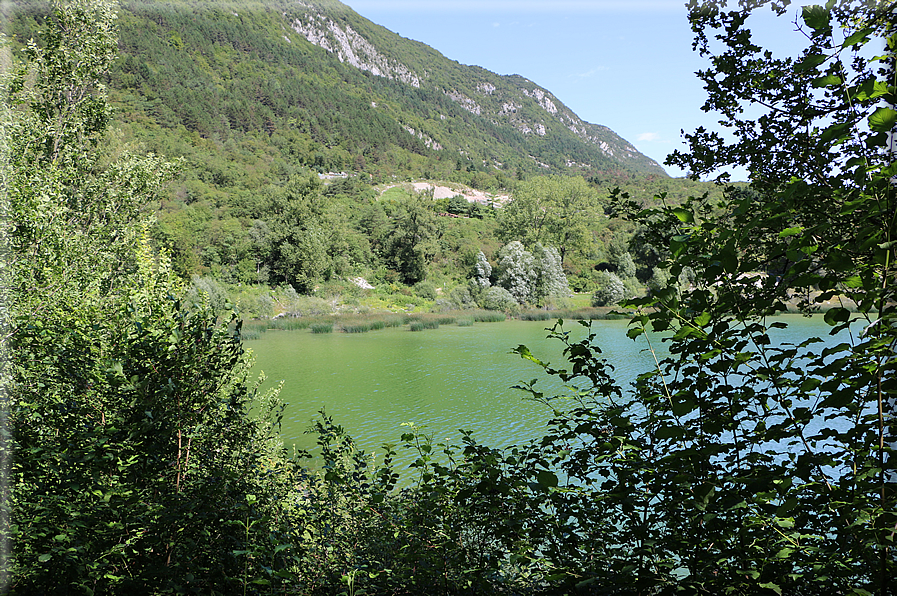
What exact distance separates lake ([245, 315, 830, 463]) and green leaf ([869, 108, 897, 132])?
2.64 meters

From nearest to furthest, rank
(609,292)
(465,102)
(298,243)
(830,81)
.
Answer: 1. (830,81)
2. (609,292)
3. (298,243)
4. (465,102)

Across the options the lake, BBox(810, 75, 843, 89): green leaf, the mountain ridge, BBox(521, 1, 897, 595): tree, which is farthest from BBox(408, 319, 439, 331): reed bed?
the mountain ridge

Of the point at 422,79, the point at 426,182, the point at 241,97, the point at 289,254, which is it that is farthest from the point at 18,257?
the point at 422,79

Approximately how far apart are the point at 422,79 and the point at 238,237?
153 meters

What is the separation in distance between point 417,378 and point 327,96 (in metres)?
108

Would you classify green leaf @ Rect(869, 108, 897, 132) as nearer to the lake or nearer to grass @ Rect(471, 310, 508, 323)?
the lake

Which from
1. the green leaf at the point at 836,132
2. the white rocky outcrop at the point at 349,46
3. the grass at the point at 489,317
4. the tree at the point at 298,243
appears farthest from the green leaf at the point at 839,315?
the white rocky outcrop at the point at 349,46

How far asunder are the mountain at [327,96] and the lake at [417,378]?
37.7 m

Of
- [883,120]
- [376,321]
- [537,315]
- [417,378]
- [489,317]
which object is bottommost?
[417,378]

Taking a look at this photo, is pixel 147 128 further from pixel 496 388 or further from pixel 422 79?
pixel 422 79

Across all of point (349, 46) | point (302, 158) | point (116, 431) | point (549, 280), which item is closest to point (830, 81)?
point (116, 431)

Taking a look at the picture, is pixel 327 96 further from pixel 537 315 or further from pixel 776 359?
pixel 776 359

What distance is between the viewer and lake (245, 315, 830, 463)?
340 inches

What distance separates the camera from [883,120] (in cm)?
96
